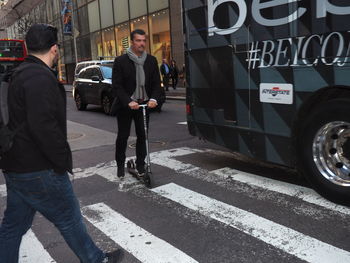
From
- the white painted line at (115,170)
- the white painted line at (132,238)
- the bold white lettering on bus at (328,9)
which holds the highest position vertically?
the bold white lettering on bus at (328,9)

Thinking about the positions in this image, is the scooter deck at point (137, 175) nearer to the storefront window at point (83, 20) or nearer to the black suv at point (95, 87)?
the black suv at point (95, 87)

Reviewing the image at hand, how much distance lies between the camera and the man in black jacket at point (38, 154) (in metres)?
2.54

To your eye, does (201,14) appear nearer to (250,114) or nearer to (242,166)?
(250,114)

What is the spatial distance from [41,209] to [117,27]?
28.5m

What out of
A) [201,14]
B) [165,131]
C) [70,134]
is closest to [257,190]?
[201,14]

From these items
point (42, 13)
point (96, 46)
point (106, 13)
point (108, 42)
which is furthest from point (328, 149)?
point (42, 13)

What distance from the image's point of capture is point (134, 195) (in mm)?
5160

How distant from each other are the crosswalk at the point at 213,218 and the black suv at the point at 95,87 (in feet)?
26.0

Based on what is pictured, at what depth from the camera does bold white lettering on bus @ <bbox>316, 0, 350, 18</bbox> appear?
Answer: 3.90m

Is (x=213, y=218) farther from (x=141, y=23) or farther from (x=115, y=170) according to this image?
(x=141, y=23)

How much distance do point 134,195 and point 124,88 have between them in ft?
4.73

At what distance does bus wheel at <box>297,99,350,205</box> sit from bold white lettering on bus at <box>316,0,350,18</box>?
88 centimetres

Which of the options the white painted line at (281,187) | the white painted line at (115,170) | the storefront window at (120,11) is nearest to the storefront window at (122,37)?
the storefront window at (120,11)

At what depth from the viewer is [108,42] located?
105 ft
